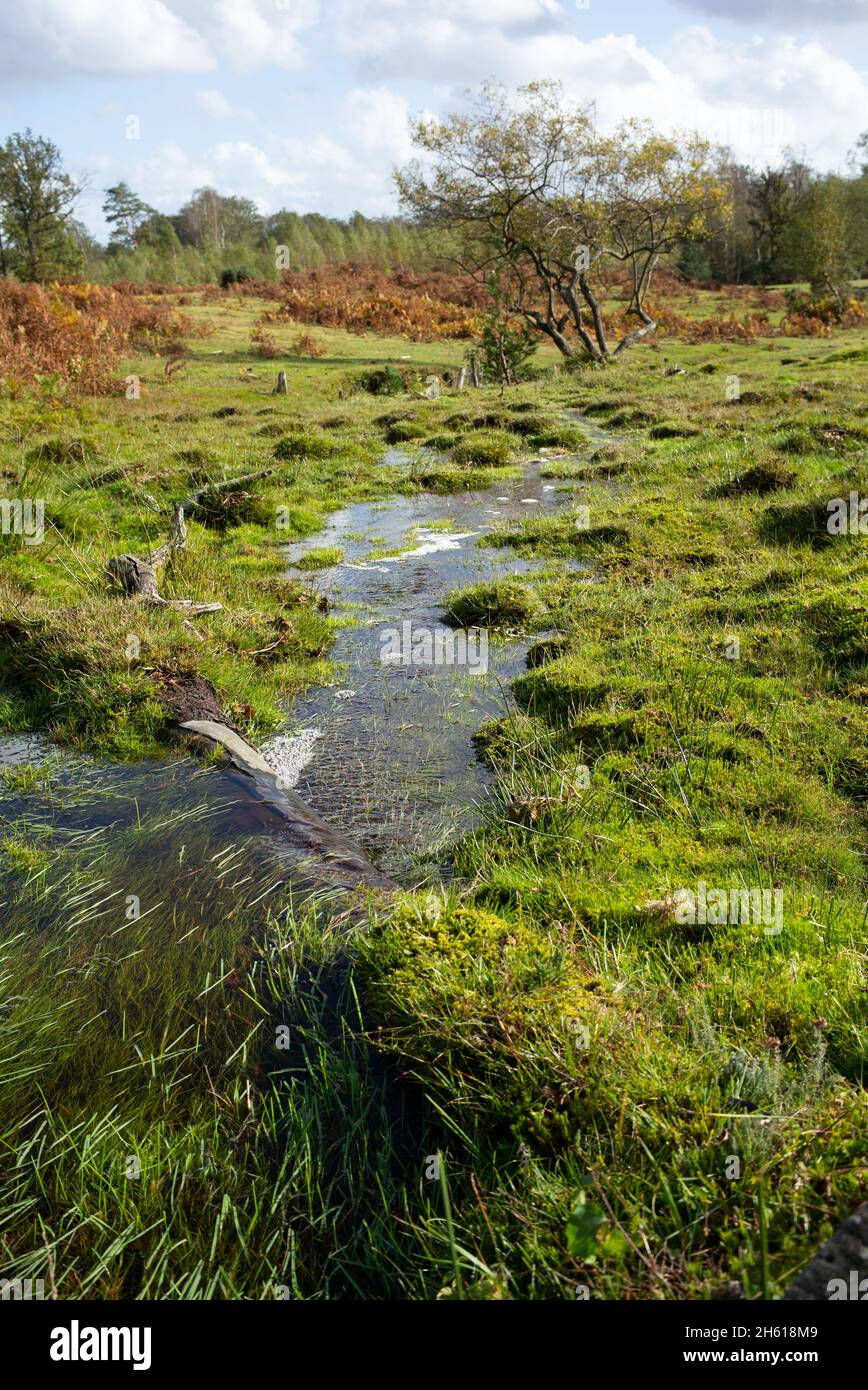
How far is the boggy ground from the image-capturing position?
2525 mm

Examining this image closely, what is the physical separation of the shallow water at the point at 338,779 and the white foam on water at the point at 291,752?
0.02 metres

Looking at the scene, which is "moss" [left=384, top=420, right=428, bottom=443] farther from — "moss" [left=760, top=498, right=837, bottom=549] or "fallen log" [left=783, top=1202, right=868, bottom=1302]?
"fallen log" [left=783, top=1202, right=868, bottom=1302]

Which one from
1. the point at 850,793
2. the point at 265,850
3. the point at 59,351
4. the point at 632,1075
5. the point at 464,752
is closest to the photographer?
the point at 632,1075

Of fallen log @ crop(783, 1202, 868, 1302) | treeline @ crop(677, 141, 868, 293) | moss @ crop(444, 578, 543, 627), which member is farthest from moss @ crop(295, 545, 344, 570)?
treeline @ crop(677, 141, 868, 293)

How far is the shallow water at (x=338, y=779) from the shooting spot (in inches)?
193

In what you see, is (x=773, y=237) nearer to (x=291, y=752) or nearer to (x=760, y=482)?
(x=760, y=482)

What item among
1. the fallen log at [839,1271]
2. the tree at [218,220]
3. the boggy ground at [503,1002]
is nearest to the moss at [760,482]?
the boggy ground at [503,1002]

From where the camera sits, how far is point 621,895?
169 inches

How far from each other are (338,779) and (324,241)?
216 ft

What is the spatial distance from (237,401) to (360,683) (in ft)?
60.5

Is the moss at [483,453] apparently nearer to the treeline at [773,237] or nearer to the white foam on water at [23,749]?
the white foam on water at [23,749]

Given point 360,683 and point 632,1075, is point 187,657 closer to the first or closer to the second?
point 360,683

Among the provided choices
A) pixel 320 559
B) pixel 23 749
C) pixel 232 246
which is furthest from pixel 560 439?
pixel 232 246
